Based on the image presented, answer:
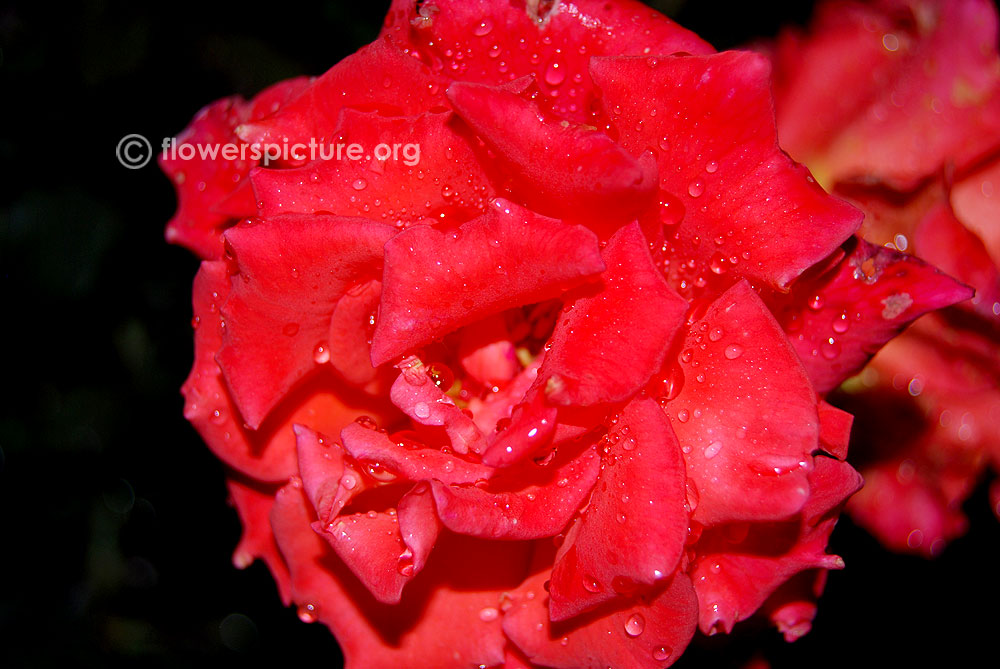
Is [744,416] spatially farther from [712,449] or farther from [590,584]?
[590,584]

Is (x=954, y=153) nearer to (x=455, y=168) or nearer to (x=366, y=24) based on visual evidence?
(x=455, y=168)

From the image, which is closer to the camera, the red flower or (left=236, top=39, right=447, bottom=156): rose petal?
(left=236, top=39, right=447, bottom=156): rose petal

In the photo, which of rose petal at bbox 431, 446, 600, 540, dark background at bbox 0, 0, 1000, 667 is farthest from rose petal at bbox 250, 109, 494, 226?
dark background at bbox 0, 0, 1000, 667

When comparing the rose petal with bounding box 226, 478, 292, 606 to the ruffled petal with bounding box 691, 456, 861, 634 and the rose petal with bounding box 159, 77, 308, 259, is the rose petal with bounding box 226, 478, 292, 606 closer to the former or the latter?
the rose petal with bounding box 159, 77, 308, 259

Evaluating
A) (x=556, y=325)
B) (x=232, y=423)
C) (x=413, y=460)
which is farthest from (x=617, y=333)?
(x=232, y=423)

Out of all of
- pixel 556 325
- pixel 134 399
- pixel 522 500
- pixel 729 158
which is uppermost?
pixel 729 158

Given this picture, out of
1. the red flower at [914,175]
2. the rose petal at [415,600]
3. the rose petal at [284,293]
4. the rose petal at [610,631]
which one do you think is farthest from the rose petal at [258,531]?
the red flower at [914,175]

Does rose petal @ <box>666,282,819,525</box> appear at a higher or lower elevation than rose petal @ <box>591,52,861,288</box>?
lower
